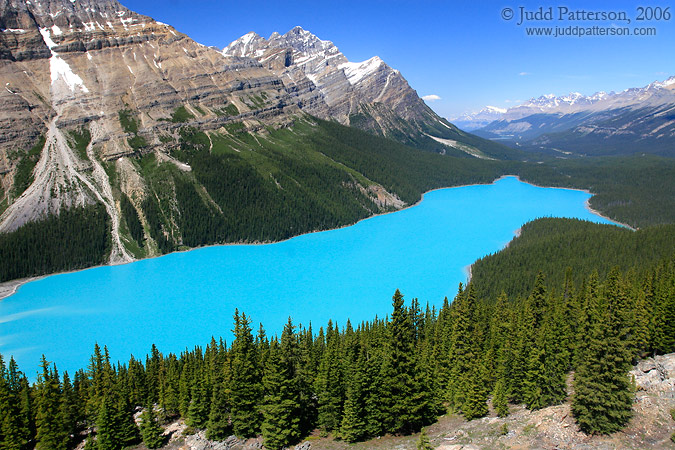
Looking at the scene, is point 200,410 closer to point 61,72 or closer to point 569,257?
point 569,257

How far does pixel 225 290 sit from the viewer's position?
100688 mm

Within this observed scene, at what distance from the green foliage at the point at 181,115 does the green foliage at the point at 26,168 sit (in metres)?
47.8

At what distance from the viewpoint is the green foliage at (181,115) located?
18475 cm

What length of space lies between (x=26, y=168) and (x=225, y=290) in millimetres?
88275

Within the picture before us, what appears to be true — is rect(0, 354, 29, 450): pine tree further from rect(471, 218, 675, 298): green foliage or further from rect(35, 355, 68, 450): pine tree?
rect(471, 218, 675, 298): green foliage

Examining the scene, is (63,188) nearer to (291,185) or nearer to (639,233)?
(291,185)

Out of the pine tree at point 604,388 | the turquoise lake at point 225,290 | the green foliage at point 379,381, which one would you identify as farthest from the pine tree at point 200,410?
the pine tree at point 604,388

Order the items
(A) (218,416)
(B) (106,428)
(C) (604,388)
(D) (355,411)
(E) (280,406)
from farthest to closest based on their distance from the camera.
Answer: (B) (106,428), (A) (218,416), (E) (280,406), (D) (355,411), (C) (604,388)

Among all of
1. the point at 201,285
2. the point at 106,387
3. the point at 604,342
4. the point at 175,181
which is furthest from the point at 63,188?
the point at 604,342

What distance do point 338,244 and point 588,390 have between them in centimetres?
11225

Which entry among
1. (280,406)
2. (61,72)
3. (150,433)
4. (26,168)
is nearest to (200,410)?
(150,433)

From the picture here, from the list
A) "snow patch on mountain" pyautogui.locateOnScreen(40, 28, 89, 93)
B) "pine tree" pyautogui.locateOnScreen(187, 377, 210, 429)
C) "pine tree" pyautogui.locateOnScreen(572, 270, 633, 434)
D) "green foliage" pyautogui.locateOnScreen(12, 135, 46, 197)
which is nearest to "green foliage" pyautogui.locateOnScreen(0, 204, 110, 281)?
"green foliage" pyautogui.locateOnScreen(12, 135, 46, 197)

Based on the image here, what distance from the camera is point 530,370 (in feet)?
132

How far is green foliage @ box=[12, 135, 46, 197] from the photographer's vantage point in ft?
451
